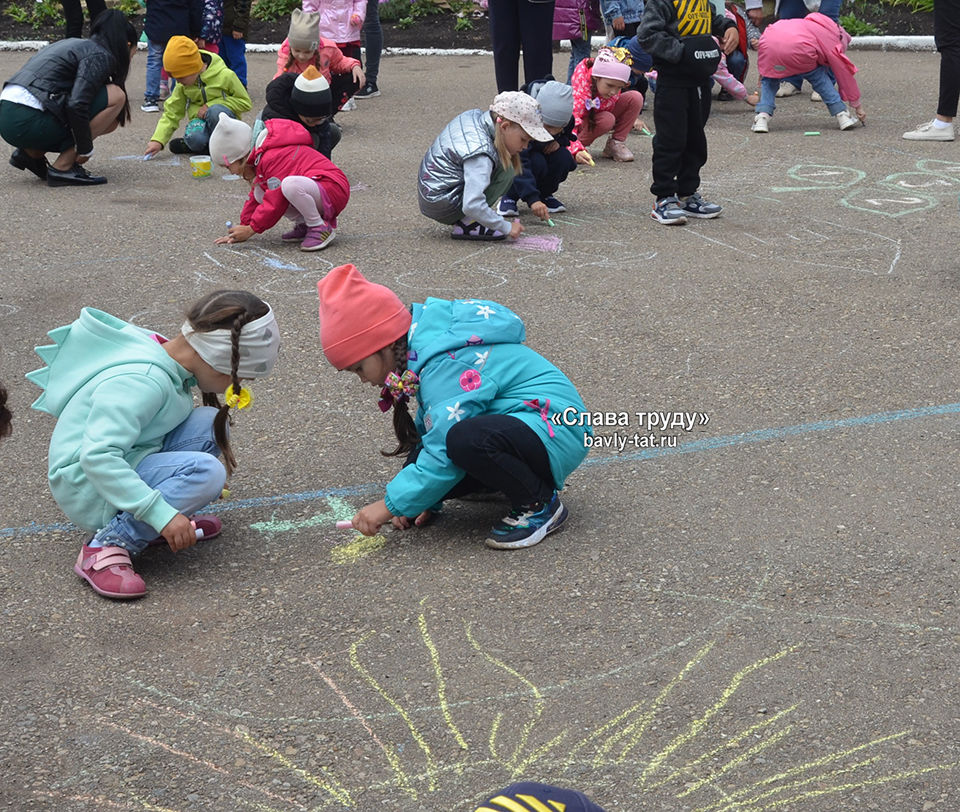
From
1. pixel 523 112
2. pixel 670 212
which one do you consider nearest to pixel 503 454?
pixel 523 112

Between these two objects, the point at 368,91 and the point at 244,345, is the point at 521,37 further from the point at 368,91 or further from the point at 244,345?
the point at 244,345

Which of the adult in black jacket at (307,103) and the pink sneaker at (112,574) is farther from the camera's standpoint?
the adult in black jacket at (307,103)

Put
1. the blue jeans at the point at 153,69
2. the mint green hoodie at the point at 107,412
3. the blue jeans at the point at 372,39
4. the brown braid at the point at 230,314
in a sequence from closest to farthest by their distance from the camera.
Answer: the mint green hoodie at the point at 107,412 < the brown braid at the point at 230,314 < the blue jeans at the point at 153,69 < the blue jeans at the point at 372,39

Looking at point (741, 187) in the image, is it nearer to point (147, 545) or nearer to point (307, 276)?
point (307, 276)

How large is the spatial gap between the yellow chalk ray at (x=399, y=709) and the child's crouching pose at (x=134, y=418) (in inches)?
20.2

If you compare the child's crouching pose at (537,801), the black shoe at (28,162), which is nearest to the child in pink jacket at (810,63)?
the black shoe at (28,162)

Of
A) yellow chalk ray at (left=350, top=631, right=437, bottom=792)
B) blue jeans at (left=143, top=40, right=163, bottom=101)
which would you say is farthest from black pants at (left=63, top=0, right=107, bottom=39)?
yellow chalk ray at (left=350, top=631, right=437, bottom=792)

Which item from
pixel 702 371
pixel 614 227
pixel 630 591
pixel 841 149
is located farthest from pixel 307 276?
pixel 841 149

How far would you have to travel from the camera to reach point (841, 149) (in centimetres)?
734

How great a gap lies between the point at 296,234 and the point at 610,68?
2.25 metres

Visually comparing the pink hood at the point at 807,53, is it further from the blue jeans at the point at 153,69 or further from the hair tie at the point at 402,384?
the hair tie at the point at 402,384

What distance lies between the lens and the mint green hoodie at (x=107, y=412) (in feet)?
9.25

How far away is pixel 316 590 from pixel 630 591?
762mm

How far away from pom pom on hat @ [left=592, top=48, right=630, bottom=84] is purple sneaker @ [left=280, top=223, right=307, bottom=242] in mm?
2168
